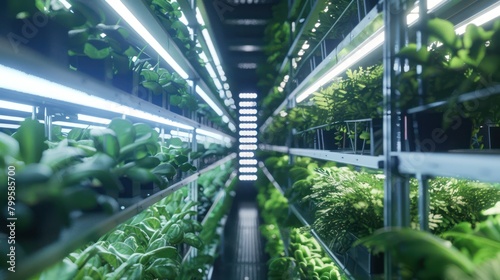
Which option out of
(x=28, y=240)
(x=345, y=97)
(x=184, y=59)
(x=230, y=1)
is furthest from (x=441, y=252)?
(x=230, y=1)

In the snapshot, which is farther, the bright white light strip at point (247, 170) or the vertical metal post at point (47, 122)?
the bright white light strip at point (247, 170)

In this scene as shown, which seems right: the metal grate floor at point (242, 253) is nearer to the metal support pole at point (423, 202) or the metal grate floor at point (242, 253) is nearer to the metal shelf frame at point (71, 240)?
the metal support pole at point (423, 202)

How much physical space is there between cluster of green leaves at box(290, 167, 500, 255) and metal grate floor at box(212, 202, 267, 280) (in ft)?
8.64

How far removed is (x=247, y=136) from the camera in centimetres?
1022

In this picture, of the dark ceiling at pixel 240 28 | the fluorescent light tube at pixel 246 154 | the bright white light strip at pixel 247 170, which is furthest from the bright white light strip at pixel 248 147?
the dark ceiling at pixel 240 28

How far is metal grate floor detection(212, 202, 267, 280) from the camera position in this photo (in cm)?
438

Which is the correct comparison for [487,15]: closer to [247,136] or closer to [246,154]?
[247,136]

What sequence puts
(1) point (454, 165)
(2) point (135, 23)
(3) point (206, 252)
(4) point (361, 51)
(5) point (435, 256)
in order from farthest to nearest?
(3) point (206, 252), (4) point (361, 51), (2) point (135, 23), (1) point (454, 165), (5) point (435, 256)

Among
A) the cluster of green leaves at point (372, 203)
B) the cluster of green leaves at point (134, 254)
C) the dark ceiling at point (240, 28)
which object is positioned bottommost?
the cluster of green leaves at point (134, 254)

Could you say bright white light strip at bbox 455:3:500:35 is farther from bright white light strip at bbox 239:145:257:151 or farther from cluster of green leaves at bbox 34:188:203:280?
bright white light strip at bbox 239:145:257:151

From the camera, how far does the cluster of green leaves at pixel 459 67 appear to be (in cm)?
97

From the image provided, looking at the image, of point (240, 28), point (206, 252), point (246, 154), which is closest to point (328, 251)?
point (206, 252)

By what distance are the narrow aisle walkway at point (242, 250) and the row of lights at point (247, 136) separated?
1700 mm

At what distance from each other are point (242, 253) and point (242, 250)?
0.16 meters
